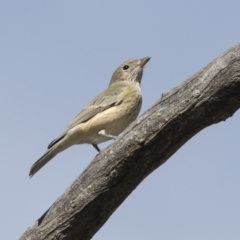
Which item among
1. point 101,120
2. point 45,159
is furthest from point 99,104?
point 45,159

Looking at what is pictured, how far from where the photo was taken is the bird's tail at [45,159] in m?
7.34

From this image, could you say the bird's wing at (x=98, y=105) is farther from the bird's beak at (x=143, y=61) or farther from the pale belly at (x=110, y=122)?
the bird's beak at (x=143, y=61)

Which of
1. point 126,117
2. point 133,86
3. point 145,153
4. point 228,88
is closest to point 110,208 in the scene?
point 145,153

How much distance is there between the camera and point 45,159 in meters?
7.76

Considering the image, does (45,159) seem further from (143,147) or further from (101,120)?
(143,147)

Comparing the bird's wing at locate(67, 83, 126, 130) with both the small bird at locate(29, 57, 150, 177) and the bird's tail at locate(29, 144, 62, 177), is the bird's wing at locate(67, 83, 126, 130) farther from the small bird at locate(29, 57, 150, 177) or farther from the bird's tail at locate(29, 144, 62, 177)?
the bird's tail at locate(29, 144, 62, 177)

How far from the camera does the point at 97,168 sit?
4945 mm

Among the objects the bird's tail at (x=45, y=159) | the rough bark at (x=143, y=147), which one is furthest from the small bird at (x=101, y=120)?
the rough bark at (x=143, y=147)

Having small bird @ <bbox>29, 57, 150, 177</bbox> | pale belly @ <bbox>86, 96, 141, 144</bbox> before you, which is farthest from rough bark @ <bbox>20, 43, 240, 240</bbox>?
pale belly @ <bbox>86, 96, 141, 144</bbox>

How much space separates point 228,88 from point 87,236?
163 cm

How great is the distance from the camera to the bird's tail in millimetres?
7336

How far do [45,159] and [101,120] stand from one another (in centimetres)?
122

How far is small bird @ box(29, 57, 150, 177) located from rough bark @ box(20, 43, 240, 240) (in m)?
2.86

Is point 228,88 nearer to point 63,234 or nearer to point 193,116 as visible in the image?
point 193,116
